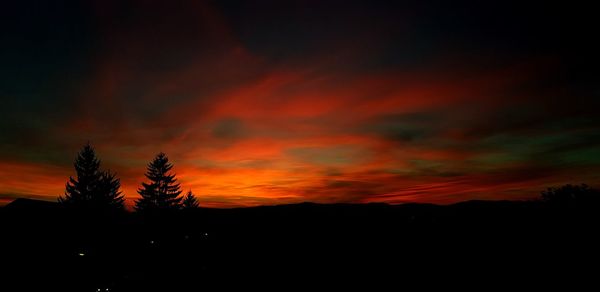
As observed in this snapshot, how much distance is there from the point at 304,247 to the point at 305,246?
0.05 metres

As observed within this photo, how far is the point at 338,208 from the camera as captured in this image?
41.5 ft

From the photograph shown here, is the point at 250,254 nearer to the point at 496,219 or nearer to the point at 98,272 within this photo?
the point at 98,272

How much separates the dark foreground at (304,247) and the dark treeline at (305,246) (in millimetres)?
35

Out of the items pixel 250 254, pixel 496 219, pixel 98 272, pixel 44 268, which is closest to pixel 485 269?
pixel 496 219

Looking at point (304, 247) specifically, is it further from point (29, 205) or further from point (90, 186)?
point (90, 186)

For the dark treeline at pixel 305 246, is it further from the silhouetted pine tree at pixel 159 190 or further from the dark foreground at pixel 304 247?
the silhouetted pine tree at pixel 159 190

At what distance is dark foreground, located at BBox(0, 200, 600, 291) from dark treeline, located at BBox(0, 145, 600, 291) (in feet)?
0.11

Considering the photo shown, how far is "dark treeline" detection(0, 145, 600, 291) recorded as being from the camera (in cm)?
885

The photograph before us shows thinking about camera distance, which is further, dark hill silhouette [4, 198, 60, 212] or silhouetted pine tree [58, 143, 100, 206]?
silhouetted pine tree [58, 143, 100, 206]

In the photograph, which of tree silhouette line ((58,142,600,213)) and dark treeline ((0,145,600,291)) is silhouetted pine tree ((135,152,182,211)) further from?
dark treeline ((0,145,600,291))

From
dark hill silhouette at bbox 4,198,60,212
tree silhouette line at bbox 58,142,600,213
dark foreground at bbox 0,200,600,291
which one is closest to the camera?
dark foreground at bbox 0,200,600,291

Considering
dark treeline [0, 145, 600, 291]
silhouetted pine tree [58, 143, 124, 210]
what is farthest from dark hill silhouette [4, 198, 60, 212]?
silhouetted pine tree [58, 143, 124, 210]

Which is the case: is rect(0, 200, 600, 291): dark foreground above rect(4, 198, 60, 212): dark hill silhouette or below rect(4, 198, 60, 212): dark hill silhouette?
below

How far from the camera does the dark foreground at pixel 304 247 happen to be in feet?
29.0
